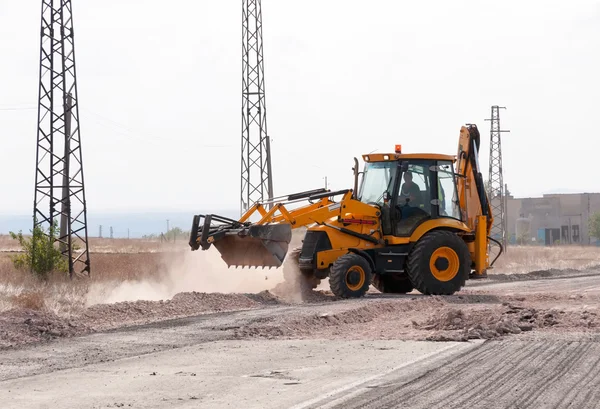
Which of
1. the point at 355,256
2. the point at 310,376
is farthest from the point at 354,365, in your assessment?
the point at 355,256

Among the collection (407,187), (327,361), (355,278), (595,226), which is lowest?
(327,361)

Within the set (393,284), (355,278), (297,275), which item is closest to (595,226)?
(393,284)

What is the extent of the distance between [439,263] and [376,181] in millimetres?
2215

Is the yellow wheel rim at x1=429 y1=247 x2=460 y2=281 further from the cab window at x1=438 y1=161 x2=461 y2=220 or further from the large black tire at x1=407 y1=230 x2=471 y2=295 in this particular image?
the cab window at x1=438 y1=161 x2=461 y2=220

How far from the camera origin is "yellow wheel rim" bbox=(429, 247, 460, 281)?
859 inches

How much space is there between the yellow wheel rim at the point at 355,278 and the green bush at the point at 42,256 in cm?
1074

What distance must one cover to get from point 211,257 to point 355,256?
4651 mm

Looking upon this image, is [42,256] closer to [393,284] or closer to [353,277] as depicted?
[393,284]

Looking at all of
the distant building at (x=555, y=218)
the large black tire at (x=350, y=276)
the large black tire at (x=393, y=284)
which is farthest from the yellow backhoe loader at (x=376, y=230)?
the distant building at (x=555, y=218)

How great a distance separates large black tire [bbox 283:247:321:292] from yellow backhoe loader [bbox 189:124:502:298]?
0.08ft

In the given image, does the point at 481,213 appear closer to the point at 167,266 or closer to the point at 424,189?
the point at 424,189

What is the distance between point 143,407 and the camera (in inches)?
383

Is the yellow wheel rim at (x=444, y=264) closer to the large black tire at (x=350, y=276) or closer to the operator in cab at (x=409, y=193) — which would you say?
the operator in cab at (x=409, y=193)

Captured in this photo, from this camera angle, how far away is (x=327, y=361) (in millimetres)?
12453
